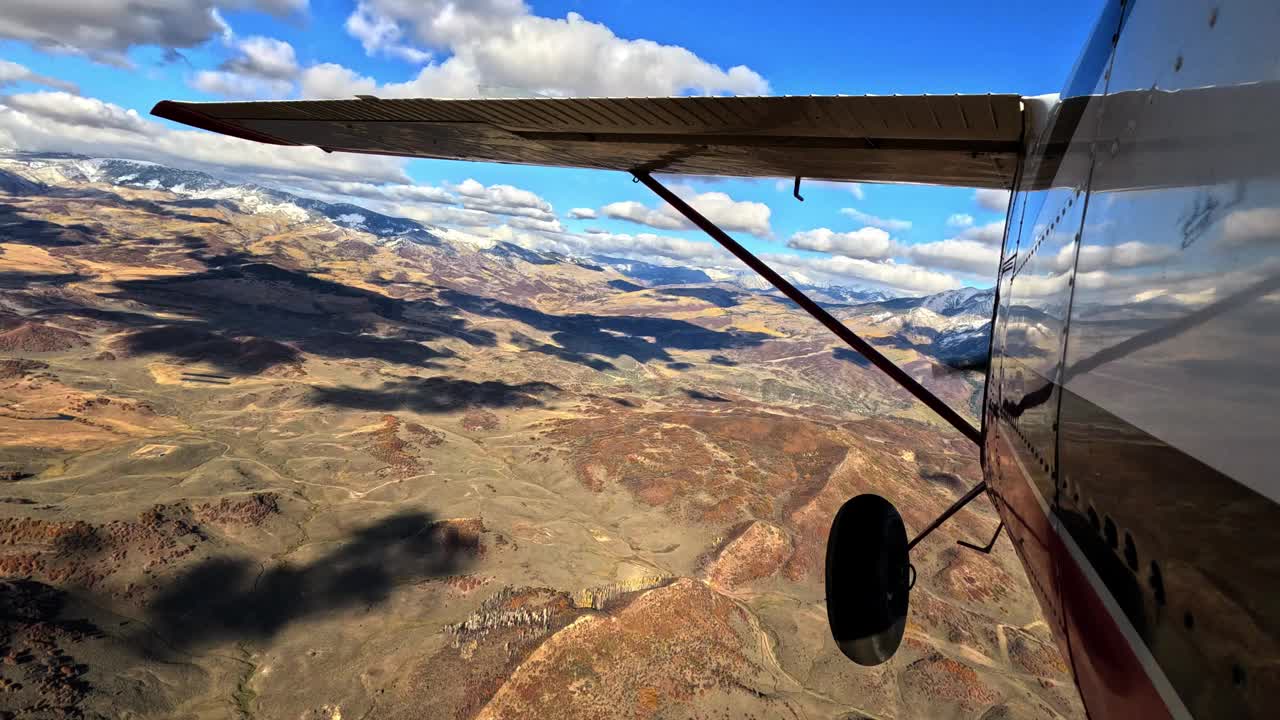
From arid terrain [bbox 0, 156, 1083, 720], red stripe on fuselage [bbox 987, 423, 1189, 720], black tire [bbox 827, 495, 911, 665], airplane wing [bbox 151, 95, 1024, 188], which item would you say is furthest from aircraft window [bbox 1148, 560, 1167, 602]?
arid terrain [bbox 0, 156, 1083, 720]

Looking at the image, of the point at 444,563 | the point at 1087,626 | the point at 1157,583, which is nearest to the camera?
the point at 1157,583

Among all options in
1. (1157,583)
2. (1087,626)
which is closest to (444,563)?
(1087,626)

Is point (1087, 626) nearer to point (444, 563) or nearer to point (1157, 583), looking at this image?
point (1157, 583)

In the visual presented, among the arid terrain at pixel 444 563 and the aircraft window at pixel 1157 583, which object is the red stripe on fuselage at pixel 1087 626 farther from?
the arid terrain at pixel 444 563

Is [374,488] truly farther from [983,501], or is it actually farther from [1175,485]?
[983,501]

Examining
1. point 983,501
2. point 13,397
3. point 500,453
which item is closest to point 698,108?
point 500,453

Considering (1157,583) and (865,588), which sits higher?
(1157,583)

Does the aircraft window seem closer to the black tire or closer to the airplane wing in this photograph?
the airplane wing

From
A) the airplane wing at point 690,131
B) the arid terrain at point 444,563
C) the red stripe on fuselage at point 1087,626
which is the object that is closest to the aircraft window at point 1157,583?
the red stripe on fuselage at point 1087,626

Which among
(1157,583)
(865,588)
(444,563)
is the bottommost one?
(444,563)
